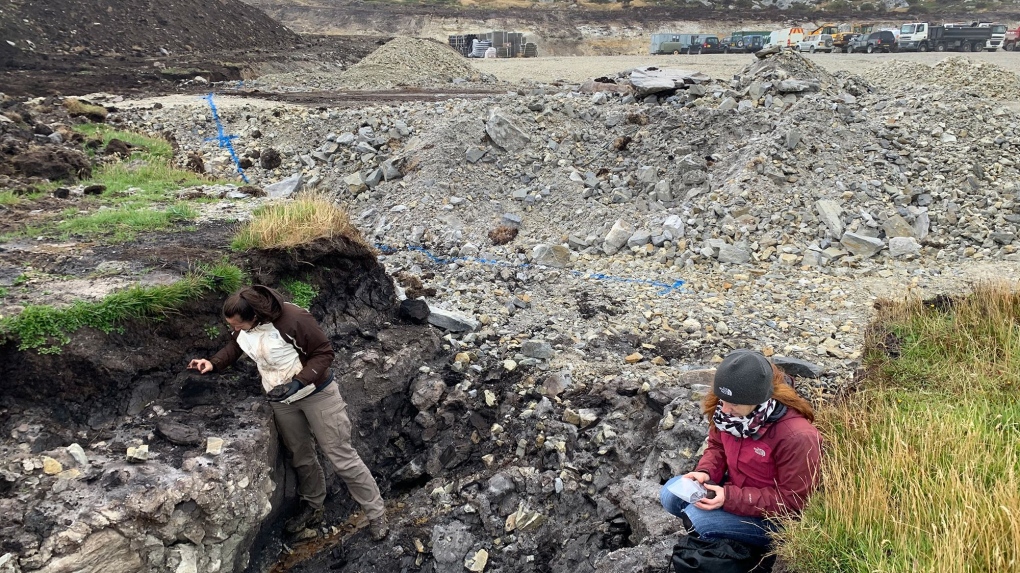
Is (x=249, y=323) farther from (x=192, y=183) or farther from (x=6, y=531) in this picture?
(x=192, y=183)

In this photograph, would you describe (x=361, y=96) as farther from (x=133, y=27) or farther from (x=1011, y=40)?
(x=1011, y=40)

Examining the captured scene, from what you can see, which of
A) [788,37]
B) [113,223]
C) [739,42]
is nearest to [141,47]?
[113,223]

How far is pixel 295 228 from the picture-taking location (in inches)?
253

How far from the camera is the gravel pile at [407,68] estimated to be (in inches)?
955

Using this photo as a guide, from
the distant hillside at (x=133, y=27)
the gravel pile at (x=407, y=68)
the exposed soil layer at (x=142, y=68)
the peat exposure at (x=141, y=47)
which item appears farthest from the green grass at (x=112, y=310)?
the distant hillside at (x=133, y=27)

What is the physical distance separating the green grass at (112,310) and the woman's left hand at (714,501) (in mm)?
4237

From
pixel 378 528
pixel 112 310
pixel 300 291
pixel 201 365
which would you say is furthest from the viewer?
pixel 300 291

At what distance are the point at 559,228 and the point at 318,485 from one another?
6.88 metres

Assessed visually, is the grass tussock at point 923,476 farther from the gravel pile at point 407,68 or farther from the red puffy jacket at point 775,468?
the gravel pile at point 407,68

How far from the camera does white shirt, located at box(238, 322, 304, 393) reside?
453 cm

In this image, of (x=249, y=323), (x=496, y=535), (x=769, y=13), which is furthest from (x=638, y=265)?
(x=769, y=13)

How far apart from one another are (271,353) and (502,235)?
6.75m

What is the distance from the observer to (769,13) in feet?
170

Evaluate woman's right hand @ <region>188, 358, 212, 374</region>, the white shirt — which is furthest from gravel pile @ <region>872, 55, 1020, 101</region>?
woman's right hand @ <region>188, 358, 212, 374</region>
